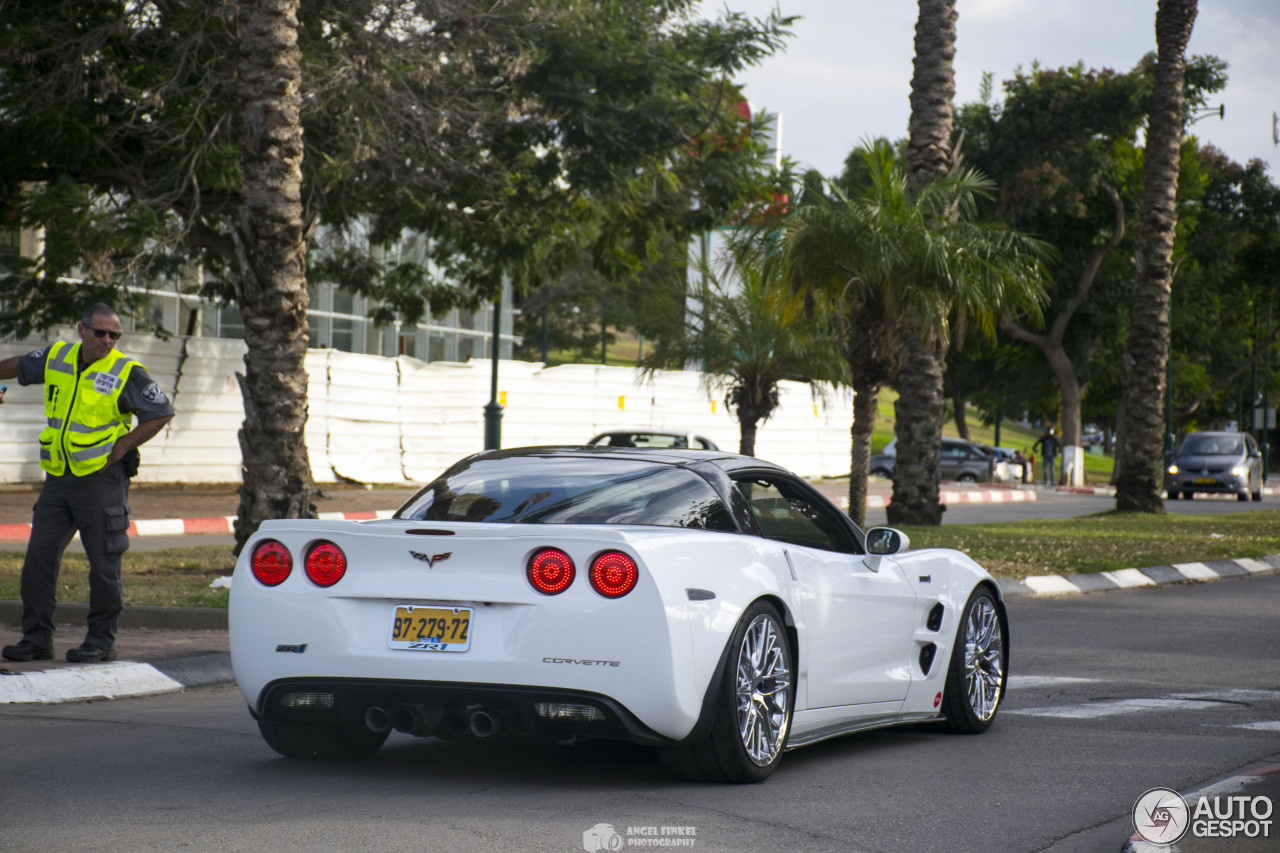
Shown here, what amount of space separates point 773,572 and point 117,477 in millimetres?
3960

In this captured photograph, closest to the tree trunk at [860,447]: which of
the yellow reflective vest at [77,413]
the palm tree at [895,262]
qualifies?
the palm tree at [895,262]

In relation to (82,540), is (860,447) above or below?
above

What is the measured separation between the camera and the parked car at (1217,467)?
3947 centimetres

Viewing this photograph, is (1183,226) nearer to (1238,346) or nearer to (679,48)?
(1238,346)

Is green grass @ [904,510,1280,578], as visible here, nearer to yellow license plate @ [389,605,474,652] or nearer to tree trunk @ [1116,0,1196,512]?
tree trunk @ [1116,0,1196,512]

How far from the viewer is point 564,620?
5.22 meters

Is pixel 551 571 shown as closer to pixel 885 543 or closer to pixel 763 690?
pixel 763 690

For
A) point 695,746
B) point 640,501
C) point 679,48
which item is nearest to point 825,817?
point 695,746

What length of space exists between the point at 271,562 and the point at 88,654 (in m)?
2.94

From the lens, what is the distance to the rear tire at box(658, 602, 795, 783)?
5.43 metres

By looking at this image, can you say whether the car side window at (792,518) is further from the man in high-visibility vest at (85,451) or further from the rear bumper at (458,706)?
the man in high-visibility vest at (85,451)

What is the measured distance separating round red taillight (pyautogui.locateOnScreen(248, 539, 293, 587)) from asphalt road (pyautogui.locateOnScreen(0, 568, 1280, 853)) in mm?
736

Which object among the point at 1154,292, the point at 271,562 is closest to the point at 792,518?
the point at 271,562

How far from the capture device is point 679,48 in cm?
2233
